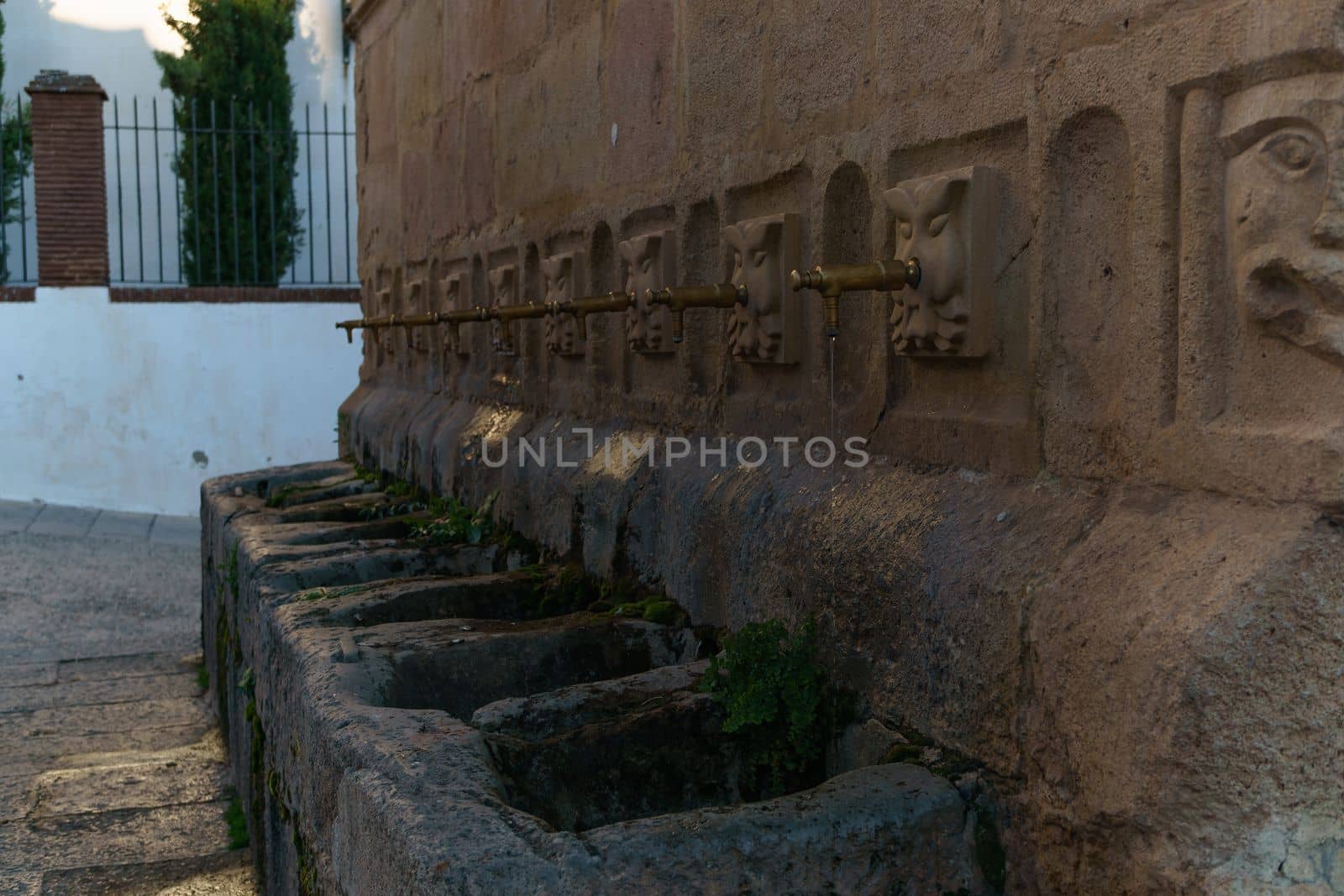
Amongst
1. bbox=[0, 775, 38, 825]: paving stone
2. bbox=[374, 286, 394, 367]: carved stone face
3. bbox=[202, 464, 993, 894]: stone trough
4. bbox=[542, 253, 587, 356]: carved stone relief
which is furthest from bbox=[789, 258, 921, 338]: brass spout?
bbox=[374, 286, 394, 367]: carved stone face

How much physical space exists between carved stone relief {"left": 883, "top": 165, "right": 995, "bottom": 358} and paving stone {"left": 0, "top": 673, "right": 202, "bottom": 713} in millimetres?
4808

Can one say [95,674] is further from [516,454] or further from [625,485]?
[625,485]

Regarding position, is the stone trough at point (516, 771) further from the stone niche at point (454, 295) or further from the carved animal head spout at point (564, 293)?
the stone niche at point (454, 295)

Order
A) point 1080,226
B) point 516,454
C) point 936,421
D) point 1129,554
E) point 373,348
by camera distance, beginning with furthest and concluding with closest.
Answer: point 373,348 < point 516,454 < point 936,421 < point 1080,226 < point 1129,554

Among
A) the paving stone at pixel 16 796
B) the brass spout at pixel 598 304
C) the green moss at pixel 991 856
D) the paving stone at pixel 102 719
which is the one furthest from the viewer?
the paving stone at pixel 102 719

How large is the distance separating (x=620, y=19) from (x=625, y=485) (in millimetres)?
1211

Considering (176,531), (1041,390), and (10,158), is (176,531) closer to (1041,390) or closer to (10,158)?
(10,158)

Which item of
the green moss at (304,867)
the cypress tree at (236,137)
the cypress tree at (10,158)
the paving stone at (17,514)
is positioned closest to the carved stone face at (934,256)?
the green moss at (304,867)

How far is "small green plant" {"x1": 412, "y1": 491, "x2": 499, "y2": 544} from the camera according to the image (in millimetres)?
4102

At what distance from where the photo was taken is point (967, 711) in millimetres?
1860

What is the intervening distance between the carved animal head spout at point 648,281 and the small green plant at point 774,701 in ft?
3.40

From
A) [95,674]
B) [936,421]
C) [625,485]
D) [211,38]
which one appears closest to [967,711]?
[936,421]

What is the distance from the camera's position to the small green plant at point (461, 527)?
13.5ft

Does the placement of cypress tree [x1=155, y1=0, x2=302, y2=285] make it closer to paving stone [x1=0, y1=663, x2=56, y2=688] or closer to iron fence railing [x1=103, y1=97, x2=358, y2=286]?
iron fence railing [x1=103, y1=97, x2=358, y2=286]
